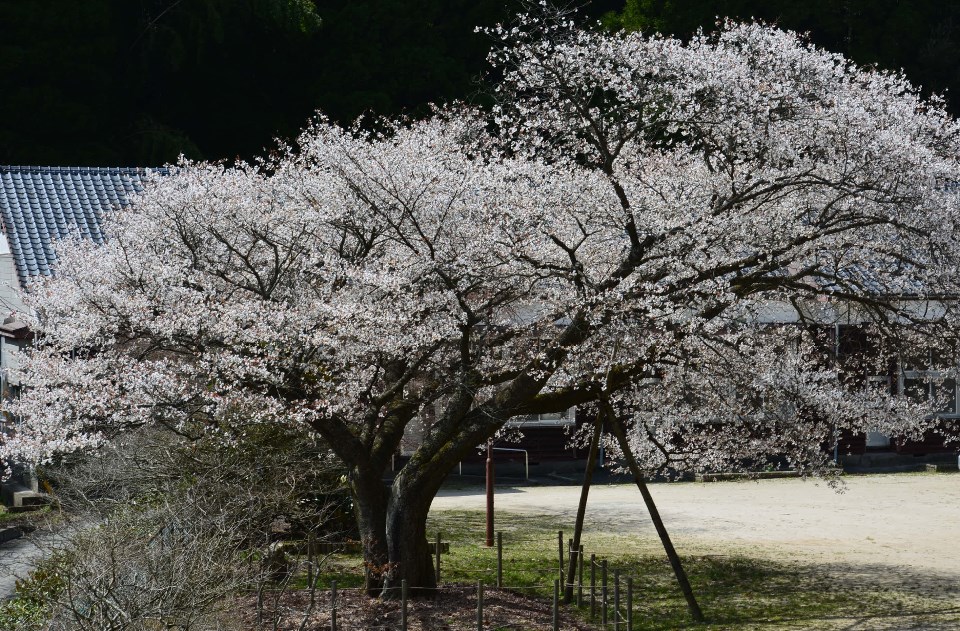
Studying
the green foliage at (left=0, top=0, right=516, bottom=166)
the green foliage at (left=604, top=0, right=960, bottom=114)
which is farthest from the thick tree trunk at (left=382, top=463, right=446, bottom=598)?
the green foliage at (left=604, top=0, right=960, bottom=114)

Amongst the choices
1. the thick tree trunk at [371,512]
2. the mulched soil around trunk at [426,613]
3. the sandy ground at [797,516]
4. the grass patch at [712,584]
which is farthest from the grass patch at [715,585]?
the thick tree trunk at [371,512]

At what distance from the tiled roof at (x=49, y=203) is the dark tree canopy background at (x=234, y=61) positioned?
3921 mm

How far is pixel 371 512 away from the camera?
1051cm

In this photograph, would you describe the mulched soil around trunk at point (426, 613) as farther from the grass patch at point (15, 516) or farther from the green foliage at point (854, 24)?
the green foliage at point (854, 24)

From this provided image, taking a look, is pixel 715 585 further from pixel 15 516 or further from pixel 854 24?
pixel 854 24

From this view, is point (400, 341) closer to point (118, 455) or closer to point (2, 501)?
point (118, 455)

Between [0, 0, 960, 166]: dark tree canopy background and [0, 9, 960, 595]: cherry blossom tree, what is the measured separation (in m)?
14.5

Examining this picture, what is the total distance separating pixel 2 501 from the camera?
16297 millimetres

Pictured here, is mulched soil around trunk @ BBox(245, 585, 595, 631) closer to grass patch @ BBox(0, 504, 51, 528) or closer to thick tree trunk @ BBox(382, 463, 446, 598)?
thick tree trunk @ BBox(382, 463, 446, 598)

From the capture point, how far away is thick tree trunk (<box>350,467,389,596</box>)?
34.2 feet

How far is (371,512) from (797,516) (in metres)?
8.52

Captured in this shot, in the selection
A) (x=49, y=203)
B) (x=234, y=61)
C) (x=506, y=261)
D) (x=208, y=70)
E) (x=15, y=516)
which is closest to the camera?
(x=506, y=261)

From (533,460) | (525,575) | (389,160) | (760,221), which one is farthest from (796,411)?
(533,460)

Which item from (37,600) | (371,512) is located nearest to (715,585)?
(371,512)
